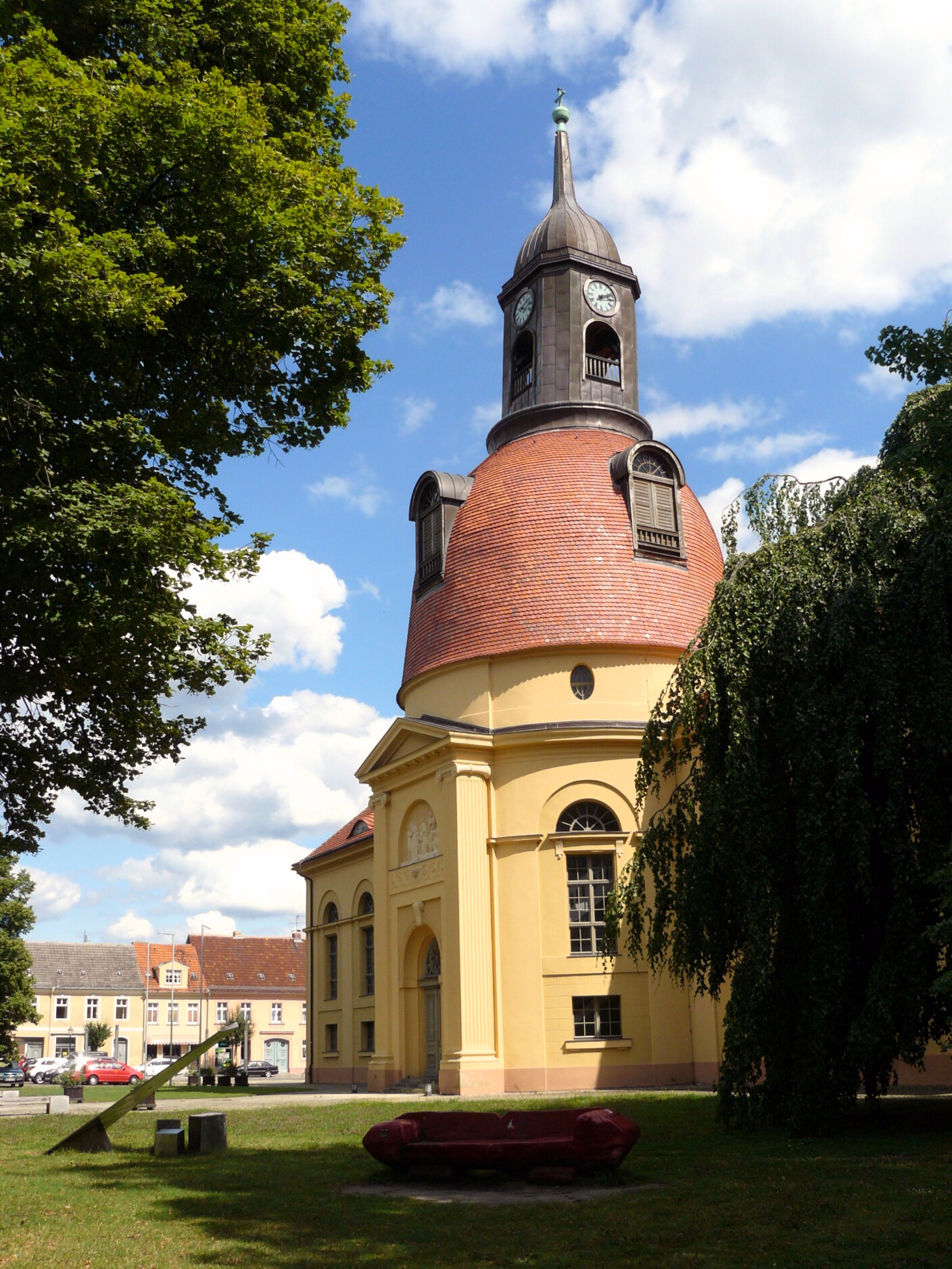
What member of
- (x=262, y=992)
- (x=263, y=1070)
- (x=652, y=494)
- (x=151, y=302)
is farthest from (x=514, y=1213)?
(x=262, y=992)

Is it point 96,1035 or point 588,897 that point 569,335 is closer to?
point 588,897

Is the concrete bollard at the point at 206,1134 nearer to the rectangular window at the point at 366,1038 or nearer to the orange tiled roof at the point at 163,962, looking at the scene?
the rectangular window at the point at 366,1038

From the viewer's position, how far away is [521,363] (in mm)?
32469

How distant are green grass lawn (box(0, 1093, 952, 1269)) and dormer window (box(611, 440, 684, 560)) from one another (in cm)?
1634

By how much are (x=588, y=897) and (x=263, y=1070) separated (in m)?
36.1

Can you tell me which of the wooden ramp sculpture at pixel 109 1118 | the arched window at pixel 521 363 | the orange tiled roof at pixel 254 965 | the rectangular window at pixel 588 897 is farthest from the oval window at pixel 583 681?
the orange tiled roof at pixel 254 965

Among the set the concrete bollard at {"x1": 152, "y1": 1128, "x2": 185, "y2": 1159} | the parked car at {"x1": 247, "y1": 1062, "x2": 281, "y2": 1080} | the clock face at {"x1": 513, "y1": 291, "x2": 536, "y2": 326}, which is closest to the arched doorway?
the concrete bollard at {"x1": 152, "y1": 1128, "x2": 185, "y2": 1159}

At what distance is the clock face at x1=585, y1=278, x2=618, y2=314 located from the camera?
3155cm

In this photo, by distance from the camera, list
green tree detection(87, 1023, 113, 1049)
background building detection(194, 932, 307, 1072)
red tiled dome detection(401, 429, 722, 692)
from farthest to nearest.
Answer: background building detection(194, 932, 307, 1072), green tree detection(87, 1023, 113, 1049), red tiled dome detection(401, 429, 722, 692)

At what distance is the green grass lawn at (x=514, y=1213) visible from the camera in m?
7.39

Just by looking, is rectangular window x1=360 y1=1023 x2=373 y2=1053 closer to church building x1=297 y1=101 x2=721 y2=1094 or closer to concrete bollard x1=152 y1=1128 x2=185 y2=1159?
church building x1=297 y1=101 x2=721 y2=1094

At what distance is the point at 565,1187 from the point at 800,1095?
3748mm

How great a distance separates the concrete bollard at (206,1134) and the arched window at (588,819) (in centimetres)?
1273

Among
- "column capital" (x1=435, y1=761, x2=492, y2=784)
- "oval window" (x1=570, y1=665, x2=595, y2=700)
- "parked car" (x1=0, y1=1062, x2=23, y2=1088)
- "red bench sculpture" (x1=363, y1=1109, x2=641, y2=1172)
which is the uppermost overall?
"oval window" (x1=570, y1=665, x2=595, y2=700)
